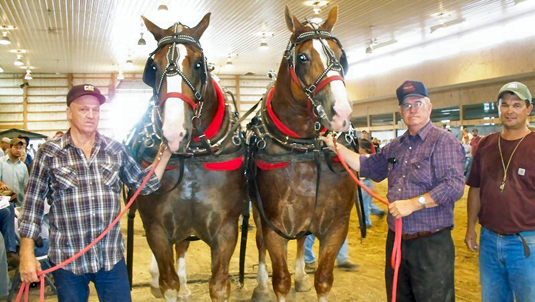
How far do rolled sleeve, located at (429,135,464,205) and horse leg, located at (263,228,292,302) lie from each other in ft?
4.13

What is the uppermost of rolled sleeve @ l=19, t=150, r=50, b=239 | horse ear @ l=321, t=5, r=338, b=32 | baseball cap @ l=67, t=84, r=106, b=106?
horse ear @ l=321, t=5, r=338, b=32

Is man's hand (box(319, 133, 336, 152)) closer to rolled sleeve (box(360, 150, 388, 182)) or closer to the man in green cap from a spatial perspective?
rolled sleeve (box(360, 150, 388, 182))

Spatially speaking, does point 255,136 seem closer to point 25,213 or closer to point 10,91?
point 25,213

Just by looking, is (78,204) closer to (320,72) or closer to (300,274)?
(320,72)

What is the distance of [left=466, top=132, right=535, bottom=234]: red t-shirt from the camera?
2660 millimetres

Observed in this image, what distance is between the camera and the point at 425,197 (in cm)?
247

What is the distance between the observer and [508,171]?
2750mm

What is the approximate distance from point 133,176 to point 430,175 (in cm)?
191

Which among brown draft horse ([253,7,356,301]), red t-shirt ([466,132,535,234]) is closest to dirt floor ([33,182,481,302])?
brown draft horse ([253,7,356,301])

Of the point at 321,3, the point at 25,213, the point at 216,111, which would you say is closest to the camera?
the point at 25,213

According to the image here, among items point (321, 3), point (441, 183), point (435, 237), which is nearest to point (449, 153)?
point (441, 183)

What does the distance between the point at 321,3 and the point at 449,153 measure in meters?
10.3

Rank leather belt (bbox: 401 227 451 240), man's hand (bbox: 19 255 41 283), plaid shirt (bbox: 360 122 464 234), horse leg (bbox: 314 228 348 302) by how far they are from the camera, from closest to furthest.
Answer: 1. man's hand (bbox: 19 255 41 283)
2. plaid shirt (bbox: 360 122 464 234)
3. leather belt (bbox: 401 227 451 240)
4. horse leg (bbox: 314 228 348 302)

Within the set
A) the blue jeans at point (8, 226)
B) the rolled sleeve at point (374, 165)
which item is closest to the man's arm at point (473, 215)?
the rolled sleeve at point (374, 165)
